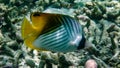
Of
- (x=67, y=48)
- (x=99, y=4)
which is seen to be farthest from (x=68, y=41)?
(x=99, y=4)

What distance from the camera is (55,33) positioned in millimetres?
1631

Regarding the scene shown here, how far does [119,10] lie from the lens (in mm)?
5113

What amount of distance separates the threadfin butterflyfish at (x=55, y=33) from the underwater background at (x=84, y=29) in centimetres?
184

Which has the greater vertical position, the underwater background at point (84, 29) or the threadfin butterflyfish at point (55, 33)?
the threadfin butterflyfish at point (55, 33)

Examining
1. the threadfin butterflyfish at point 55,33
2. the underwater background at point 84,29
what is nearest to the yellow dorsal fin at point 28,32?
the threadfin butterflyfish at point 55,33

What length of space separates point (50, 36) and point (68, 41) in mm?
128

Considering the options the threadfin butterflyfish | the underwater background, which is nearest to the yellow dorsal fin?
the threadfin butterflyfish

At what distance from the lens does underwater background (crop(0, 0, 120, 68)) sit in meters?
3.59

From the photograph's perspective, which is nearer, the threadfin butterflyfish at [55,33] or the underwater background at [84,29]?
the threadfin butterflyfish at [55,33]

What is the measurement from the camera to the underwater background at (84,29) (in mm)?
3588

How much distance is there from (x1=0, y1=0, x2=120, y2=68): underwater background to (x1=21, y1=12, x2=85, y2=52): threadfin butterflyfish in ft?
6.03

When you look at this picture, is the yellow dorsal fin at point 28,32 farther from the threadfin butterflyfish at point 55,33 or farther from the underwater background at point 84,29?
the underwater background at point 84,29

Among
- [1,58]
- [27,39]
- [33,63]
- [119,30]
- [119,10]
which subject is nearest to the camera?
[27,39]

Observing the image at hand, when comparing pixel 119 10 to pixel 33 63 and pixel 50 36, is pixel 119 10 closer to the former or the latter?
pixel 33 63
